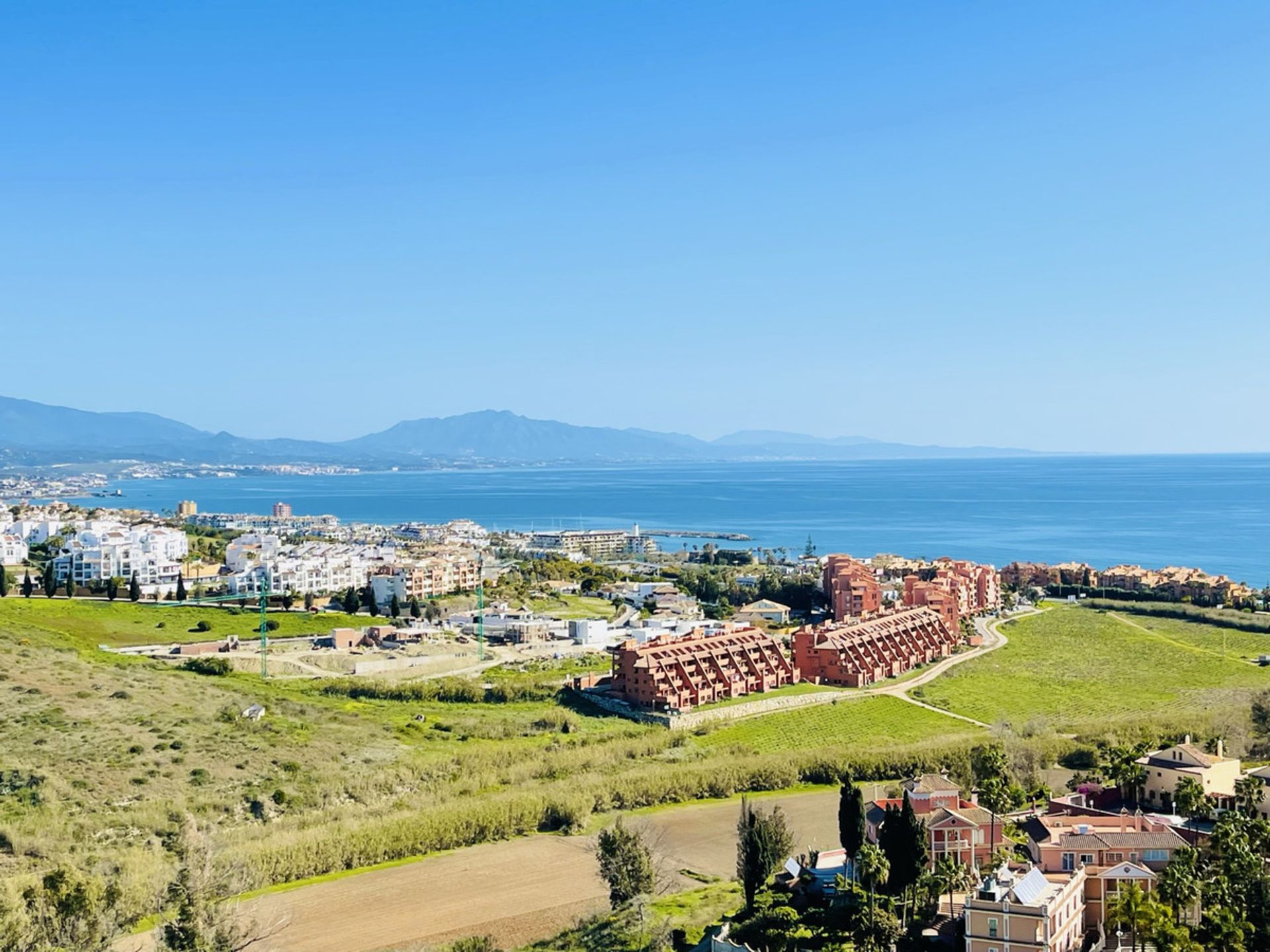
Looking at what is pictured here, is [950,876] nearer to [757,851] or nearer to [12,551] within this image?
[757,851]

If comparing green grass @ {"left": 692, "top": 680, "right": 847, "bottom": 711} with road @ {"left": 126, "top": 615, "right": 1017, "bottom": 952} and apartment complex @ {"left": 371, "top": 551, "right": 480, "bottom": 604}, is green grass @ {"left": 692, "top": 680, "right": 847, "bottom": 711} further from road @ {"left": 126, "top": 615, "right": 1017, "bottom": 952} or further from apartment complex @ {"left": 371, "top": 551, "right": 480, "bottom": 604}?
apartment complex @ {"left": 371, "top": 551, "right": 480, "bottom": 604}

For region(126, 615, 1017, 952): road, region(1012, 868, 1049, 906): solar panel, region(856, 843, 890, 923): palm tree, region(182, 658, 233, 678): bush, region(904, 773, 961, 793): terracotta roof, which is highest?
region(1012, 868, 1049, 906): solar panel

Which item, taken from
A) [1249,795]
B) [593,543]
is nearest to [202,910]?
[1249,795]

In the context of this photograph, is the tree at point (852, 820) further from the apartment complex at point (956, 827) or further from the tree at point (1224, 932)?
the tree at point (1224, 932)

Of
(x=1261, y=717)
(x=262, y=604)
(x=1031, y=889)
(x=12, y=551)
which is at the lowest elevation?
(x=1261, y=717)

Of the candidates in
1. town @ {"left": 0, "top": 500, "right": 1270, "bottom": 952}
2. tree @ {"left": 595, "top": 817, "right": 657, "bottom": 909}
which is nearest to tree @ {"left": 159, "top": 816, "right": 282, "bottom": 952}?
town @ {"left": 0, "top": 500, "right": 1270, "bottom": 952}

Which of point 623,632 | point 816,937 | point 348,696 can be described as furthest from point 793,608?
point 816,937

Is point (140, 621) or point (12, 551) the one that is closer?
point (140, 621)

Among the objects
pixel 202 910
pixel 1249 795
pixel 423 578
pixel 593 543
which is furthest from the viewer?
pixel 593 543
